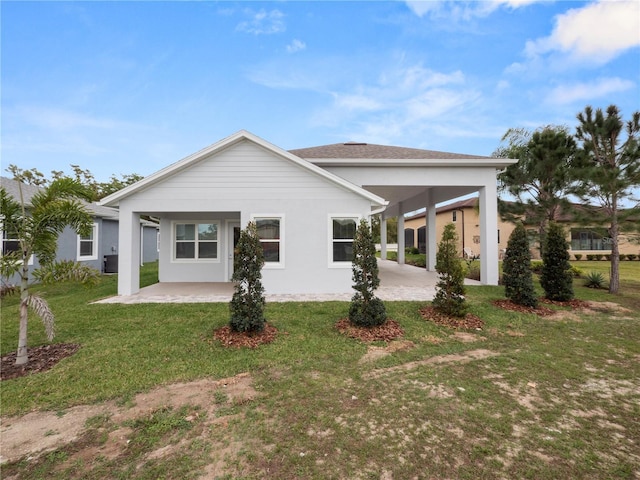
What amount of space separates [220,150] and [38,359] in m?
6.81

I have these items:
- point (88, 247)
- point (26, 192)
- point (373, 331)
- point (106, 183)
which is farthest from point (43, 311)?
point (106, 183)

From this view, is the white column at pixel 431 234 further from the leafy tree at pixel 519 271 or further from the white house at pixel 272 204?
the leafy tree at pixel 519 271

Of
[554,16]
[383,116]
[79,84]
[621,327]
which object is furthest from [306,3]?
[621,327]

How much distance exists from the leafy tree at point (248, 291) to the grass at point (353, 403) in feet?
1.87

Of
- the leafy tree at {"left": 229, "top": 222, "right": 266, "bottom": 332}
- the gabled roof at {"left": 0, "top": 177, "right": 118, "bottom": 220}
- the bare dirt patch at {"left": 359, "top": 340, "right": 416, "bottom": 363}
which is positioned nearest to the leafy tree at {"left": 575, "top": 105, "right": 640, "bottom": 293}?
the bare dirt patch at {"left": 359, "top": 340, "right": 416, "bottom": 363}

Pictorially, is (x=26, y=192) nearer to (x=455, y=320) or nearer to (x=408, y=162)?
(x=408, y=162)

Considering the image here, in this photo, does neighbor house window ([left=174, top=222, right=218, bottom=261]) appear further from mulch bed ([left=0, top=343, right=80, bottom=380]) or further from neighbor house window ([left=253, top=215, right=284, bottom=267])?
mulch bed ([left=0, top=343, right=80, bottom=380])

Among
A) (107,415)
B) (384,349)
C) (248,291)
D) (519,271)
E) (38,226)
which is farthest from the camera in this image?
(519,271)

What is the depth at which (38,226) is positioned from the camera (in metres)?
4.59

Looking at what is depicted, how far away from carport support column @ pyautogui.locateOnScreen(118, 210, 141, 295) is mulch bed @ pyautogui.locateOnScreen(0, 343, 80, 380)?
4225mm

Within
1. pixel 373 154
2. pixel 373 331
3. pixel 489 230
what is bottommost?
pixel 373 331

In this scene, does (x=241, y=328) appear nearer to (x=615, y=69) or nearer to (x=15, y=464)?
(x=15, y=464)

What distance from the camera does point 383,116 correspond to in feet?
56.9

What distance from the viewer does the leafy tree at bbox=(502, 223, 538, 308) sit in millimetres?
7401
